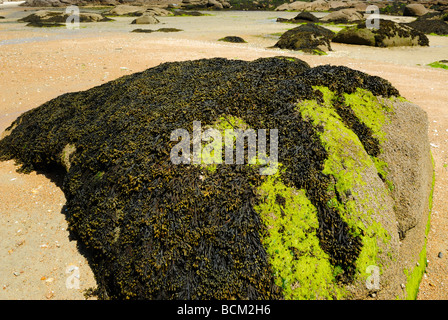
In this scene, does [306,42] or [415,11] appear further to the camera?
[415,11]

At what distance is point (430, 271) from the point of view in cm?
417

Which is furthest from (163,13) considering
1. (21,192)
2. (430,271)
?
(430,271)

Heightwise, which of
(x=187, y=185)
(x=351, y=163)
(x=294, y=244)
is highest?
(x=351, y=163)

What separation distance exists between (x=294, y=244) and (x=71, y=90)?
34.3ft

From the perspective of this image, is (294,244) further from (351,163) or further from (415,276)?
(415,276)

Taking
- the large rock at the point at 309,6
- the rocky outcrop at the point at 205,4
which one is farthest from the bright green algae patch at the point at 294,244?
the large rock at the point at 309,6

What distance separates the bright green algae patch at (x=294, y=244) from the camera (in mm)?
3131

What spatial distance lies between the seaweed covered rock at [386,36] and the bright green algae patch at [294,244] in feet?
70.4

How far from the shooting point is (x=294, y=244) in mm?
3334

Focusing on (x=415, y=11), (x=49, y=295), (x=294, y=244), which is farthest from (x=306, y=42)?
(x=415, y=11)

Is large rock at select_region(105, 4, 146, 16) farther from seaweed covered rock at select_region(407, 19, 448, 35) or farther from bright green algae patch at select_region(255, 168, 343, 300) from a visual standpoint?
bright green algae patch at select_region(255, 168, 343, 300)

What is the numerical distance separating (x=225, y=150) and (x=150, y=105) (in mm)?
1775

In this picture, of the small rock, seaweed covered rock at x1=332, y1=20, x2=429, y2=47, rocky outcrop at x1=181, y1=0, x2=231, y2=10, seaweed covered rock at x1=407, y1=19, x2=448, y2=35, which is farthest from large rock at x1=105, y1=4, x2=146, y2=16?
the small rock

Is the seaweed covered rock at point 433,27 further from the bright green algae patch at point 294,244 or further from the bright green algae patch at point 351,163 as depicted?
the bright green algae patch at point 294,244
